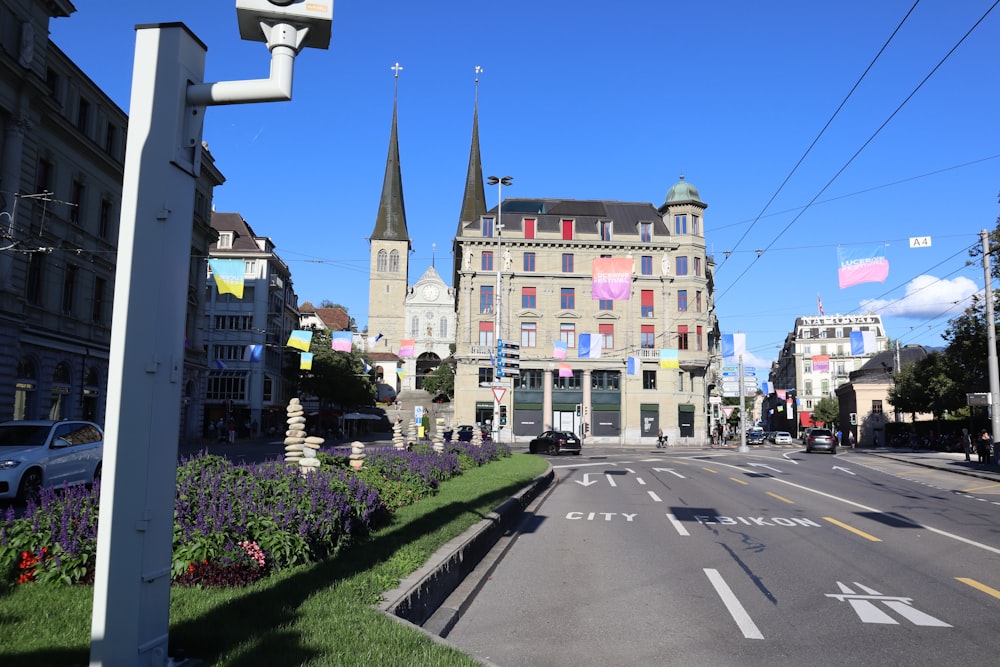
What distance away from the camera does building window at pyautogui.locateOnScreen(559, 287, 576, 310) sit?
6209 cm

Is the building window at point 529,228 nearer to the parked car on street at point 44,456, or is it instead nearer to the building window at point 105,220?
the building window at point 105,220

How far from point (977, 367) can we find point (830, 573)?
136 feet

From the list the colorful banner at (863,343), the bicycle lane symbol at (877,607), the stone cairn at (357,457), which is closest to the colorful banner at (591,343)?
the colorful banner at (863,343)

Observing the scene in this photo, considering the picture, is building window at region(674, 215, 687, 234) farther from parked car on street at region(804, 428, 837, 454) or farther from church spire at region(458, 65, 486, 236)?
church spire at region(458, 65, 486, 236)

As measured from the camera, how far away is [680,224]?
62812mm

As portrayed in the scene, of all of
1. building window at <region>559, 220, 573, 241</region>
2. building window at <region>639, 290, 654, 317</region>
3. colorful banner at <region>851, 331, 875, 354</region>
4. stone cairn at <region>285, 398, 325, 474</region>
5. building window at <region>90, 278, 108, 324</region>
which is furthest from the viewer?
building window at <region>559, 220, 573, 241</region>

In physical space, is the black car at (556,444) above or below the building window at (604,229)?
below

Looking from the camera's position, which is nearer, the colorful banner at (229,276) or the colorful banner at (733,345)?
the colorful banner at (229,276)

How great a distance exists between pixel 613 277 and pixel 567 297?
23845 mm

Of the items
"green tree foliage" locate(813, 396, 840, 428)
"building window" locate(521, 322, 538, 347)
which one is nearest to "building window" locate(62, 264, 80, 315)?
"building window" locate(521, 322, 538, 347)

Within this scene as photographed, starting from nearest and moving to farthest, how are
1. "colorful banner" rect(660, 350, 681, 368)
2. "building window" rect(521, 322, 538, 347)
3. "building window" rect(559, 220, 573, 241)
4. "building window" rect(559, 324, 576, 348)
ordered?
"colorful banner" rect(660, 350, 681, 368), "building window" rect(521, 322, 538, 347), "building window" rect(559, 324, 576, 348), "building window" rect(559, 220, 573, 241)

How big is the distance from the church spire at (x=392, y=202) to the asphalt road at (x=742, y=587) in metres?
93.9

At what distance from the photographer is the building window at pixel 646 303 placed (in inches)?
2446

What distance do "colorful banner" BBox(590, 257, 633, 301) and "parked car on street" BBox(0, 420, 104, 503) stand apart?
2703cm
